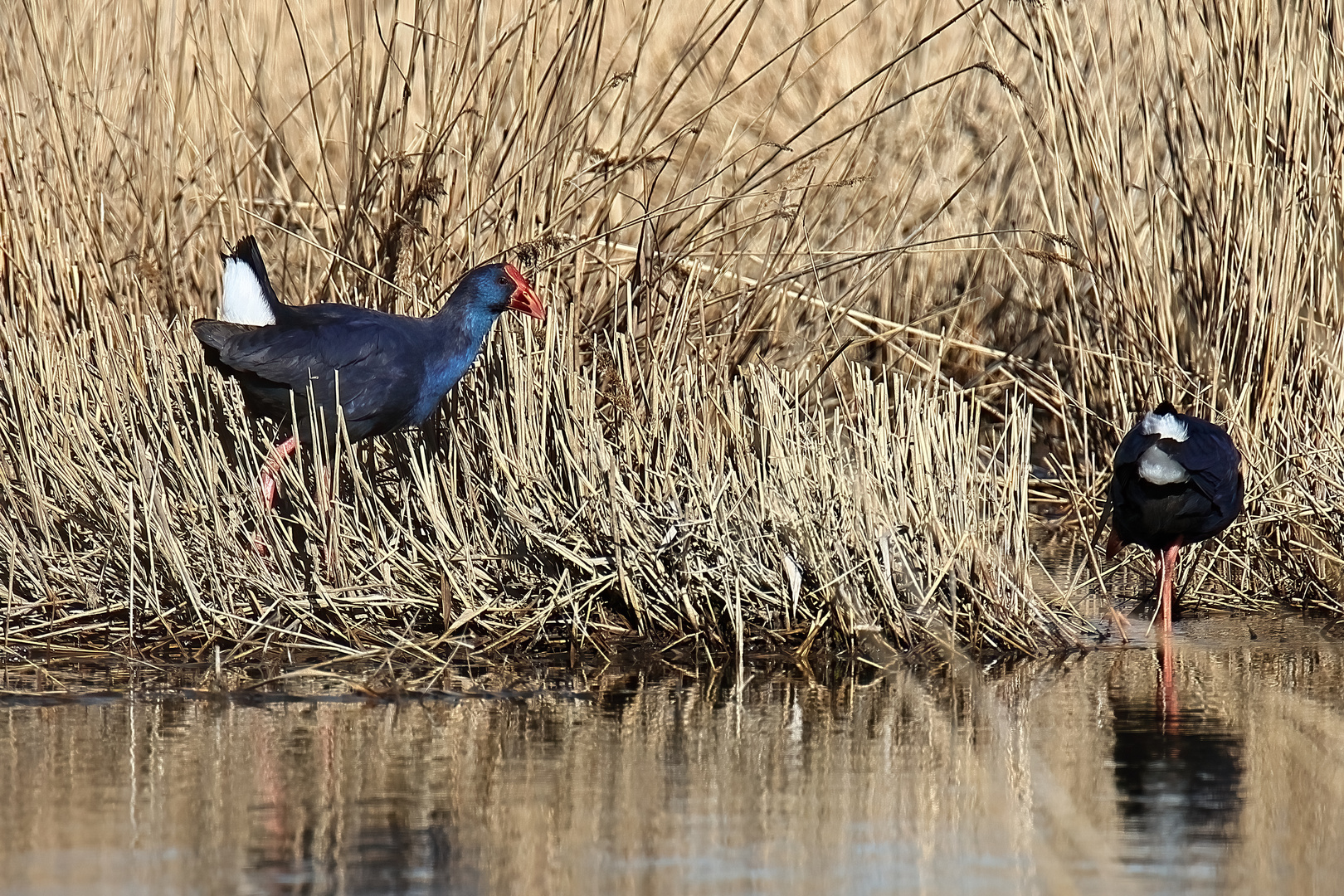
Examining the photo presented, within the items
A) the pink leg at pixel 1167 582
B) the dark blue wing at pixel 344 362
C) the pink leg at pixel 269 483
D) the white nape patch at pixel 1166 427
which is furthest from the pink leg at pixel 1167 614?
the pink leg at pixel 269 483

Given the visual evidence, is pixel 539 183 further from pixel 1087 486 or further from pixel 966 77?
pixel 966 77

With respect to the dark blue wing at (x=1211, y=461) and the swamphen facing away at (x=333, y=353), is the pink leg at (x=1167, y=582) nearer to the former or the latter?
the dark blue wing at (x=1211, y=461)

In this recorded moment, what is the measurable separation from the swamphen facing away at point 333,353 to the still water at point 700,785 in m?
1.10

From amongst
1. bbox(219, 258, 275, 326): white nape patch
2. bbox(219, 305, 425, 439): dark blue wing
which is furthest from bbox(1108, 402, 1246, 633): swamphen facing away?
bbox(219, 258, 275, 326): white nape patch

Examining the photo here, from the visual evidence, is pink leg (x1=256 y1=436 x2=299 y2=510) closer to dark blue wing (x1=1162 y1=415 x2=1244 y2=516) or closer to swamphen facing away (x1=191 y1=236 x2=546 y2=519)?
swamphen facing away (x1=191 y1=236 x2=546 y2=519)

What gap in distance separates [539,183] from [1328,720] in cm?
290

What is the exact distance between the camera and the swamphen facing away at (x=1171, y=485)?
458cm

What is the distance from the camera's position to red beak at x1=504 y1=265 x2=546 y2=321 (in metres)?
5.14

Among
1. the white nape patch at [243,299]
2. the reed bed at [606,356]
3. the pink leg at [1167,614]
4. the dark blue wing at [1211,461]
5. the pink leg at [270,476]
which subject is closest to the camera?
the pink leg at [1167,614]

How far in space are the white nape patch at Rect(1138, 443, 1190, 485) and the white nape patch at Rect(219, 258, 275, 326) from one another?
2.31 metres

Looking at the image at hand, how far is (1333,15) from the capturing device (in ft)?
17.0

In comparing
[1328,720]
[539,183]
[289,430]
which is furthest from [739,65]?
[1328,720]

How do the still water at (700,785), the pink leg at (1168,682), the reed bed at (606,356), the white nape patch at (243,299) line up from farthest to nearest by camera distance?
1. the white nape patch at (243,299)
2. the reed bed at (606,356)
3. the pink leg at (1168,682)
4. the still water at (700,785)

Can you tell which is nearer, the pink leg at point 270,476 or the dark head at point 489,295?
the pink leg at point 270,476
